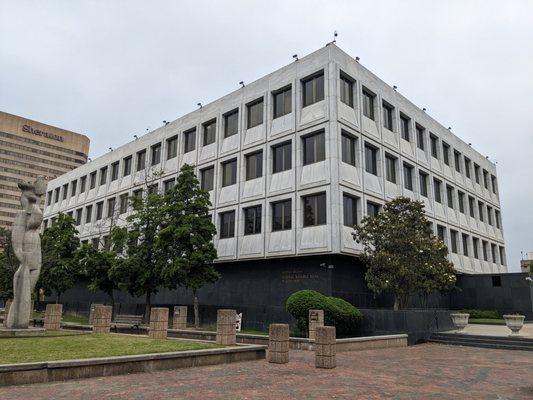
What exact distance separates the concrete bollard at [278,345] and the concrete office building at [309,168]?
10133mm

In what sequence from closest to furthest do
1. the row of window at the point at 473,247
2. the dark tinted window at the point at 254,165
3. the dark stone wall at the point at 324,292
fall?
the dark stone wall at the point at 324,292 < the dark tinted window at the point at 254,165 < the row of window at the point at 473,247

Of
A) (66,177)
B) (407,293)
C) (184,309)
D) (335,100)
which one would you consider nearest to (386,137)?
(335,100)

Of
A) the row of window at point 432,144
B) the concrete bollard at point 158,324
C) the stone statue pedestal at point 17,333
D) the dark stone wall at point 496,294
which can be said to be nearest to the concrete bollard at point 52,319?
the stone statue pedestal at point 17,333

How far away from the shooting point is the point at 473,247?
3947cm

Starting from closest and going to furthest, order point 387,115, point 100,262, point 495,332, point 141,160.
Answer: point 495,332 < point 100,262 < point 387,115 < point 141,160

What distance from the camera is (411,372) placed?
41.9 ft

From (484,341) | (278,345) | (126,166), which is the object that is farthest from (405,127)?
(126,166)

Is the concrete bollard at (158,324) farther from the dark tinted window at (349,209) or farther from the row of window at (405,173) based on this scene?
the row of window at (405,173)

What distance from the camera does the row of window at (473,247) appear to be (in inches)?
1395

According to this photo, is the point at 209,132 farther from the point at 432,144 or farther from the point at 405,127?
the point at 432,144

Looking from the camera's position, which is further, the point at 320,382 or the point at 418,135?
the point at 418,135

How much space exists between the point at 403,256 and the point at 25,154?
121065mm

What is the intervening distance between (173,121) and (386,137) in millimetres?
17449

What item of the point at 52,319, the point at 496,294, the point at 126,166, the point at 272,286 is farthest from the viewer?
the point at 126,166
